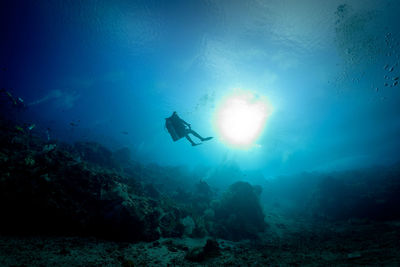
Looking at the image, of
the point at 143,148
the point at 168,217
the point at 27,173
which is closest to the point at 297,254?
the point at 168,217

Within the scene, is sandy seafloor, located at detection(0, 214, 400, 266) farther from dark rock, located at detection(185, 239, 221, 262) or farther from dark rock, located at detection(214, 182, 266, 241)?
dark rock, located at detection(214, 182, 266, 241)

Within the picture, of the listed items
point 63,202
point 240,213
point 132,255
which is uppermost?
point 240,213

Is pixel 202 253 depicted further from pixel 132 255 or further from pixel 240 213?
pixel 240 213

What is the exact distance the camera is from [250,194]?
16.0m

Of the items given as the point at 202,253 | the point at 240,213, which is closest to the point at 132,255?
the point at 202,253

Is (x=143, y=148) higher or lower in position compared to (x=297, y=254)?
higher

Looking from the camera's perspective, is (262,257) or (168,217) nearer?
(262,257)

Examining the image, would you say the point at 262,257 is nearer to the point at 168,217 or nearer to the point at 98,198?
the point at 168,217

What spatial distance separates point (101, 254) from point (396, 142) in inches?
2919

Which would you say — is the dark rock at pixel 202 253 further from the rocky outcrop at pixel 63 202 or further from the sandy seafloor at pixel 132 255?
the rocky outcrop at pixel 63 202

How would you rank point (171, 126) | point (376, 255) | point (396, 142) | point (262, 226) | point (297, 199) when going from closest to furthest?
→ point (376, 255), point (171, 126), point (262, 226), point (297, 199), point (396, 142)

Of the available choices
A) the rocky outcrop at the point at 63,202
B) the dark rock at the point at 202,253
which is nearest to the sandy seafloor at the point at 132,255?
the dark rock at the point at 202,253

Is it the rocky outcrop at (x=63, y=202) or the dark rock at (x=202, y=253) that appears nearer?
the rocky outcrop at (x=63, y=202)

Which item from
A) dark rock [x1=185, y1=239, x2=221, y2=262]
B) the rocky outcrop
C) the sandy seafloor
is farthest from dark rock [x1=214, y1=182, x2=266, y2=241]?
the rocky outcrop
